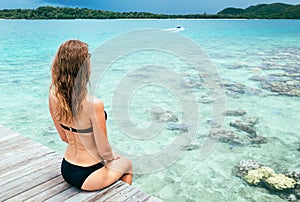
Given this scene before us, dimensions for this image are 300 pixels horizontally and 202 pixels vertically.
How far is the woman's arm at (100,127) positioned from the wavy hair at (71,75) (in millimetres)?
103

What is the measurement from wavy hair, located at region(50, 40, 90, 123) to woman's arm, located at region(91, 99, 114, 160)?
0.34 ft

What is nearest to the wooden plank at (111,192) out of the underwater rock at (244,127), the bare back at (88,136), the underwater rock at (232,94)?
the bare back at (88,136)

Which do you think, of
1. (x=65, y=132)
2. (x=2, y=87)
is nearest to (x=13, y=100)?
(x=2, y=87)

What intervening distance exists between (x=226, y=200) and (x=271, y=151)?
5.23 feet

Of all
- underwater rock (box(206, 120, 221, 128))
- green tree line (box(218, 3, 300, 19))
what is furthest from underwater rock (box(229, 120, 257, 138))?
green tree line (box(218, 3, 300, 19))

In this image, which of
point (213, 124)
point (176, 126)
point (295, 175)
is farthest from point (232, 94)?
point (295, 175)

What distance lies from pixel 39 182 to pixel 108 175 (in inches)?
23.5

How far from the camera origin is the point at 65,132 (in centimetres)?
192

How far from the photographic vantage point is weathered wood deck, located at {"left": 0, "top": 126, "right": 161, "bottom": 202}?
6.42 feet

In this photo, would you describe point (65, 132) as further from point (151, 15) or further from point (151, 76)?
point (151, 15)

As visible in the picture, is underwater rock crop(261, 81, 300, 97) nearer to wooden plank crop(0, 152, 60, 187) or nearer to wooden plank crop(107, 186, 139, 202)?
Answer: wooden plank crop(107, 186, 139, 202)

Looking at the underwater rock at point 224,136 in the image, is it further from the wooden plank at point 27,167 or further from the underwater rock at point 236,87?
the underwater rock at point 236,87

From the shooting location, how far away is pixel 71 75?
1675 mm

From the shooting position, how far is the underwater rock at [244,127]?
487 centimetres
